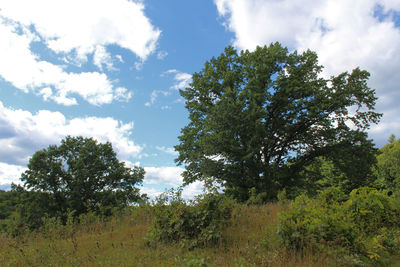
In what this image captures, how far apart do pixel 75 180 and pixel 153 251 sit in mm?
27720

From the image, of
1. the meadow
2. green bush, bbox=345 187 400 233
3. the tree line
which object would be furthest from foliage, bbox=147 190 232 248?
the tree line

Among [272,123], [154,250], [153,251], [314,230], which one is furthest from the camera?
[272,123]

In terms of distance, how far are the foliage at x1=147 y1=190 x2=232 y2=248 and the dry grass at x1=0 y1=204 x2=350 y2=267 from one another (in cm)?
31

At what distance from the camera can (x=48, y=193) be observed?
28.9 metres

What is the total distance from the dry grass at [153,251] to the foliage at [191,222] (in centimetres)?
31

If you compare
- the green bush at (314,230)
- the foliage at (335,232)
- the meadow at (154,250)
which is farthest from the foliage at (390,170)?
the green bush at (314,230)

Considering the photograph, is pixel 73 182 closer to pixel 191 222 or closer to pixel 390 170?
pixel 191 222

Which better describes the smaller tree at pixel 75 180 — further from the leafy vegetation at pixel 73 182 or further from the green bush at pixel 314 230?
the green bush at pixel 314 230

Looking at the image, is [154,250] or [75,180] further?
[75,180]

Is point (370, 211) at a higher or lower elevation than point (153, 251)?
higher

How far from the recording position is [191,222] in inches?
266

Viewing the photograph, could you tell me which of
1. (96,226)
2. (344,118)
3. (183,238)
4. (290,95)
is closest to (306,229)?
(183,238)

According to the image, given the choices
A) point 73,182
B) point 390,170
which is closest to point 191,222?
point 73,182

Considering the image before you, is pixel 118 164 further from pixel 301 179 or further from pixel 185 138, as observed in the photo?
pixel 301 179
